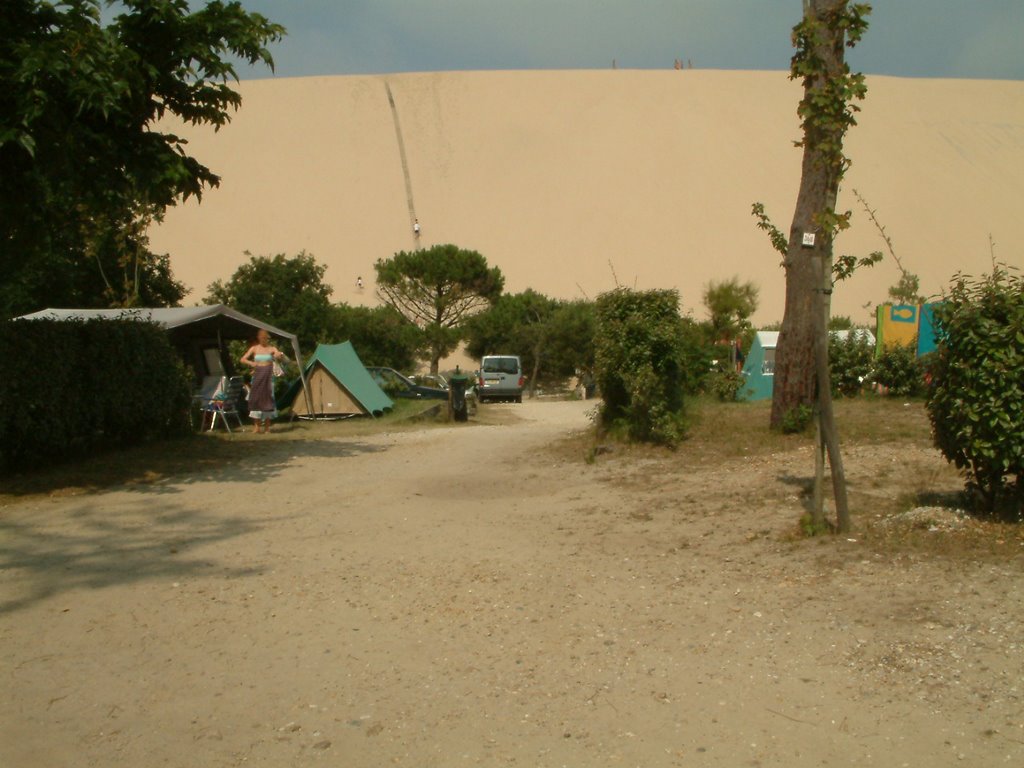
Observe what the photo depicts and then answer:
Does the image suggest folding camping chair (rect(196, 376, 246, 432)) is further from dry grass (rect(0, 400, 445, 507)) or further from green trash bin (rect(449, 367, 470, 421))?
green trash bin (rect(449, 367, 470, 421))

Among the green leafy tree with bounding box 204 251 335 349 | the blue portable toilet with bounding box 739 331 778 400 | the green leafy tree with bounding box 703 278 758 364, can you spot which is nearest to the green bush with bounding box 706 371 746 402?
the blue portable toilet with bounding box 739 331 778 400

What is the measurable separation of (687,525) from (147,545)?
4.44 m

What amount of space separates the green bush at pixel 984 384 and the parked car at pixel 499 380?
26.0 m

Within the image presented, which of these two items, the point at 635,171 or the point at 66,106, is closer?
the point at 66,106

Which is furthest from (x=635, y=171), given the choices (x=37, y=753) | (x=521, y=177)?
(x=37, y=753)

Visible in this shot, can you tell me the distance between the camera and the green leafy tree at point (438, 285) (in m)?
45.7

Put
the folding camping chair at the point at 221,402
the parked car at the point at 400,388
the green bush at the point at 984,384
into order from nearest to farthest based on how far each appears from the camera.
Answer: the green bush at the point at 984,384 < the folding camping chair at the point at 221,402 < the parked car at the point at 400,388

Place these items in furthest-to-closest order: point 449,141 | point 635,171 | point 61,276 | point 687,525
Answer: point 449,141 → point 635,171 → point 61,276 → point 687,525

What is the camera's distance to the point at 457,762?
14.7 feet

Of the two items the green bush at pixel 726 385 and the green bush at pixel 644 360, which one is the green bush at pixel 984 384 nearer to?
the green bush at pixel 644 360

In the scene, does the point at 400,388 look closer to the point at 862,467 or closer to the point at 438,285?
the point at 438,285

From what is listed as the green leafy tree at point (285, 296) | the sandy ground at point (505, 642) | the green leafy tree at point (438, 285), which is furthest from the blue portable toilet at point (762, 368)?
the green leafy tree at point (438, 285)

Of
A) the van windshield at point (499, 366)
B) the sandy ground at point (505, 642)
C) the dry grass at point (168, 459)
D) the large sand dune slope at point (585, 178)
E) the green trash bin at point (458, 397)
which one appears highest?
the large sand dune slope at point (585, 178)

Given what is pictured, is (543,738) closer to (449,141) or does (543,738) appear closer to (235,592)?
(235,592)
